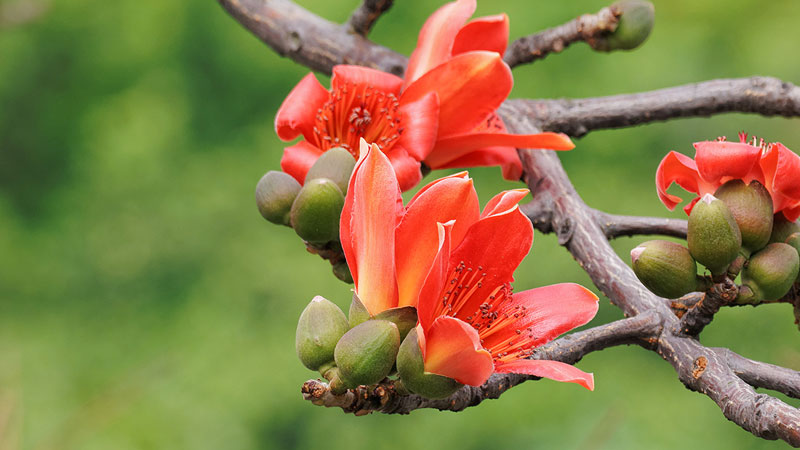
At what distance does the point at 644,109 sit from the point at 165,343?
2.56ft

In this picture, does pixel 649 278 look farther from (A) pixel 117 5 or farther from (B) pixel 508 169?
(A) pixel 117 5

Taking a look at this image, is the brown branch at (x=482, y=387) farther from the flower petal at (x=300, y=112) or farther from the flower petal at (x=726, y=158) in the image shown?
the flower petal at (x=300, y=112)

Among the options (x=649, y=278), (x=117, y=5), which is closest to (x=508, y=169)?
(x=649, y=278)

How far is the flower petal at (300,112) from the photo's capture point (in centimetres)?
53

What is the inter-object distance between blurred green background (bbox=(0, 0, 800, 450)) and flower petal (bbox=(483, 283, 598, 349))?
26.3 inches

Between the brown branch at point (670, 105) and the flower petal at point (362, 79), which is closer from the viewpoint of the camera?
the flower petal at point (362, 79)

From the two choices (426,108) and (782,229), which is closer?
(782,229)

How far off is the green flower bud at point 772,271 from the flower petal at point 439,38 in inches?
A: 9.9

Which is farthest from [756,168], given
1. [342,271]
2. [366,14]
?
[366,14]

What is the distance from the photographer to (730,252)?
14.2 inches

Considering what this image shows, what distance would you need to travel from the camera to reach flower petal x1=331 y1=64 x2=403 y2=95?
1.82 feet

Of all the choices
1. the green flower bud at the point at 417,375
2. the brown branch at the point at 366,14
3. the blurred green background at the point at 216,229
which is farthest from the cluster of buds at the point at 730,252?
the blurred green background at the point at 216,229

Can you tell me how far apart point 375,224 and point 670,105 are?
0.43 meters

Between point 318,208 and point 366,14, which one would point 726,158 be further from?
point 366,14
